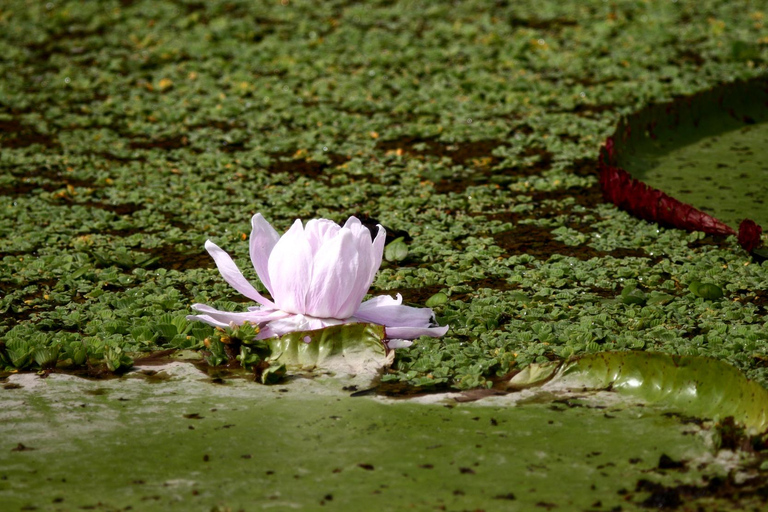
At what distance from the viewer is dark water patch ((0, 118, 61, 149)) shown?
3963mm

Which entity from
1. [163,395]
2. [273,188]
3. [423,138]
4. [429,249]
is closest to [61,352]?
[163,395]

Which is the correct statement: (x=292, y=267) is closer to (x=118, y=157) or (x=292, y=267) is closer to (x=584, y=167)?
(x=584, y=167)

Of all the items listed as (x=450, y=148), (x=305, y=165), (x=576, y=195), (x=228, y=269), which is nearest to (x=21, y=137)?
(x=305, y=165)

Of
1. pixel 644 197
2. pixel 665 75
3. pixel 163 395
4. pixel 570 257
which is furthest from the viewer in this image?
pixel 665 75

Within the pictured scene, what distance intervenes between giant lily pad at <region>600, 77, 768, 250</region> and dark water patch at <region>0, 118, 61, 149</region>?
2439 mm

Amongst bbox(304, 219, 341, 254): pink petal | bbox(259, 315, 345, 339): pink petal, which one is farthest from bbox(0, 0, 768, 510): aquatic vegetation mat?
bbox(304, 219, 341, 254): pink petal

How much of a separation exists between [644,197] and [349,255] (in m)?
1.36

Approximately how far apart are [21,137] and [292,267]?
8.48 feet

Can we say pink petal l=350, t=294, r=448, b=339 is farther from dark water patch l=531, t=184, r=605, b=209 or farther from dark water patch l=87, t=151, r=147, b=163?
dark water patch l=87, t=151, r=147, b=163

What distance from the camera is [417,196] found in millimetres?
3297

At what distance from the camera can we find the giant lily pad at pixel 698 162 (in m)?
2.88

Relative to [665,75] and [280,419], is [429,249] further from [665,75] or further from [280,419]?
[665,75]

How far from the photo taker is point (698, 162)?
11.1 ft

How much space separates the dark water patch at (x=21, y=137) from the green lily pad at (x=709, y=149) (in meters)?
2.48
